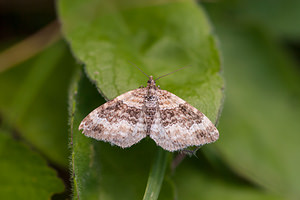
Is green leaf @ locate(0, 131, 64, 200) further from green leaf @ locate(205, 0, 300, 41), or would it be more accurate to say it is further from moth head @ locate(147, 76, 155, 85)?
green leaf @ locate(205, 0, 300, 41)

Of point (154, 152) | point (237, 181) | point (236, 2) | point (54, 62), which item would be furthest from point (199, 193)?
point (236, 2)

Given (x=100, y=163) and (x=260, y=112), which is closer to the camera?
(x=100, y=163)

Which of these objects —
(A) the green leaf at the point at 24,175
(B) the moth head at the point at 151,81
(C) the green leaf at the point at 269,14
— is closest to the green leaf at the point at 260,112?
(C) the green leaf at the point at 269,14

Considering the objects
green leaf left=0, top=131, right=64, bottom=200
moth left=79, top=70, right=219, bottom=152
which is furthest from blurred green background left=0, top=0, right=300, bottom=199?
moth left=79, top=70, right=219, bottom=152

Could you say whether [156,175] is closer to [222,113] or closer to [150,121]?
[150,121]

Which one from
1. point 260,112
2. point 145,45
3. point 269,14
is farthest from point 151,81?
point 269,14

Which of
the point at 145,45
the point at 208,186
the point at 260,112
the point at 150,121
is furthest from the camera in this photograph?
the point at 260,112

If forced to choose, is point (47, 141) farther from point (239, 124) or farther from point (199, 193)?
point (239, 124)

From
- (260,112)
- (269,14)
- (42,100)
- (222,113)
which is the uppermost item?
(269,14)
